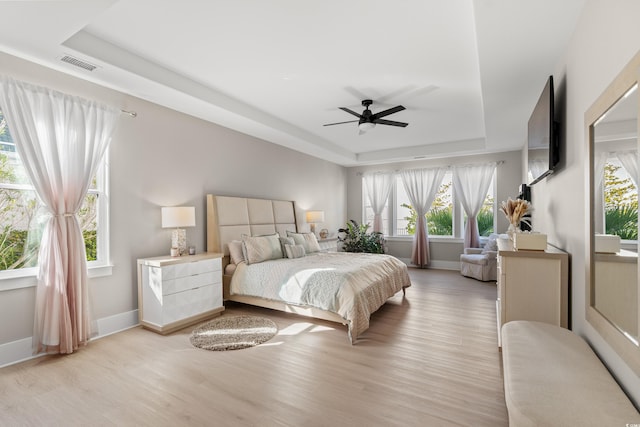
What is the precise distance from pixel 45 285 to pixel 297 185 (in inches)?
169

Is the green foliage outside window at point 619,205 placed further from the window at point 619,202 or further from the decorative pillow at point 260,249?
the decorative pillow at point 260,249

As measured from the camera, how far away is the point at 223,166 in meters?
4.64

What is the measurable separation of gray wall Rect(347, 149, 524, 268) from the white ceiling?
224cm

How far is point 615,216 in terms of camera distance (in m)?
1.36

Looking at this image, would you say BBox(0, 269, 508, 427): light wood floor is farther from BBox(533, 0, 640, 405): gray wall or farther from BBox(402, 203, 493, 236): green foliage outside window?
BBox(402, 203, 493, 236): green foliage outside window

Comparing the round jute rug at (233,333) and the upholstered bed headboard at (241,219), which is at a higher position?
the upholstered bed headboard at (241,219)

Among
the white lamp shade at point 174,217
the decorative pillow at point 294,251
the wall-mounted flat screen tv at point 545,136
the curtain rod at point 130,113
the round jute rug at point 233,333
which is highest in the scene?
the curtain rod at point 130,113

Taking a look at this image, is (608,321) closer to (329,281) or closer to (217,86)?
(329,281)

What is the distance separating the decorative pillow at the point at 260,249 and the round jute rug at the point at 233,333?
2.58 feet

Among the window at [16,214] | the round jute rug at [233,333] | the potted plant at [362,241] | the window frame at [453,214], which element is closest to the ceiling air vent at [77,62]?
the window at [16,214]

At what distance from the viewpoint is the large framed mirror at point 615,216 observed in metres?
1.18

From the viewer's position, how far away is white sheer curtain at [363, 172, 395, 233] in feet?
25.0

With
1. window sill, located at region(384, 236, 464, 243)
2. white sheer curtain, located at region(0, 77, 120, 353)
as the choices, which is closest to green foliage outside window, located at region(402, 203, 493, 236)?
window sill, located at region(384, 236, 464, 243)

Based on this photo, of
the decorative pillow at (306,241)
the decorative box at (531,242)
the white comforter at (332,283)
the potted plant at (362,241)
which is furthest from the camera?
the potted plant at (362,241)
